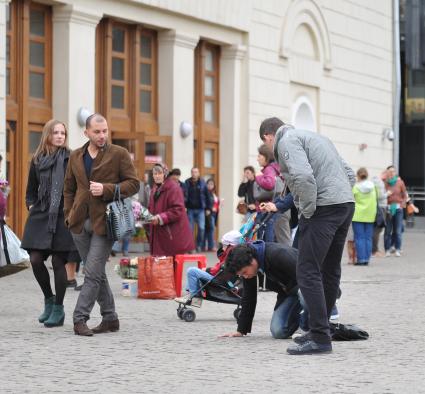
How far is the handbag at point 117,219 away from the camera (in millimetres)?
10641

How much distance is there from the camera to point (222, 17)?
2819 centimetres

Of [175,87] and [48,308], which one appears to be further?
[175,87]

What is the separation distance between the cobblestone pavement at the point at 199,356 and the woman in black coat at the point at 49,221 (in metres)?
0.28

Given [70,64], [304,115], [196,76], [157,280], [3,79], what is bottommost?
[157,280]

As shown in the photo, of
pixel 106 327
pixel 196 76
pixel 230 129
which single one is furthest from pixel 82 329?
pixel 230 129

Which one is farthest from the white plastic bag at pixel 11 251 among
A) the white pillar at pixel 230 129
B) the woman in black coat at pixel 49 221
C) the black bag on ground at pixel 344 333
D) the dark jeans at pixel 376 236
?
the white pillar at pixel 230 129

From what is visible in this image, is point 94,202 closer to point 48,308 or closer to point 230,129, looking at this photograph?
point 48,308

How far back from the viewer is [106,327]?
428 inches

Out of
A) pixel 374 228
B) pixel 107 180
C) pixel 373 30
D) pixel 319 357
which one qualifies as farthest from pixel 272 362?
pixel 373 30

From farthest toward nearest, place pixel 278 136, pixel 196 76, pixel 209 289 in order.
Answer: pixel 196 76, pixel 209 289, pixel 278 136

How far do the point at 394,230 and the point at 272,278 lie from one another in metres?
14.9

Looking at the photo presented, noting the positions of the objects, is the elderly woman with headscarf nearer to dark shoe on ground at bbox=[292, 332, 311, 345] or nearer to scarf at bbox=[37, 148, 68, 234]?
scarf at bbox=[37, 148, 68, 234]

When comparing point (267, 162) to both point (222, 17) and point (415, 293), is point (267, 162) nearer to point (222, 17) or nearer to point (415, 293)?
point (415, 293)

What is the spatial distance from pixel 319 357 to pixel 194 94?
19.0 m
